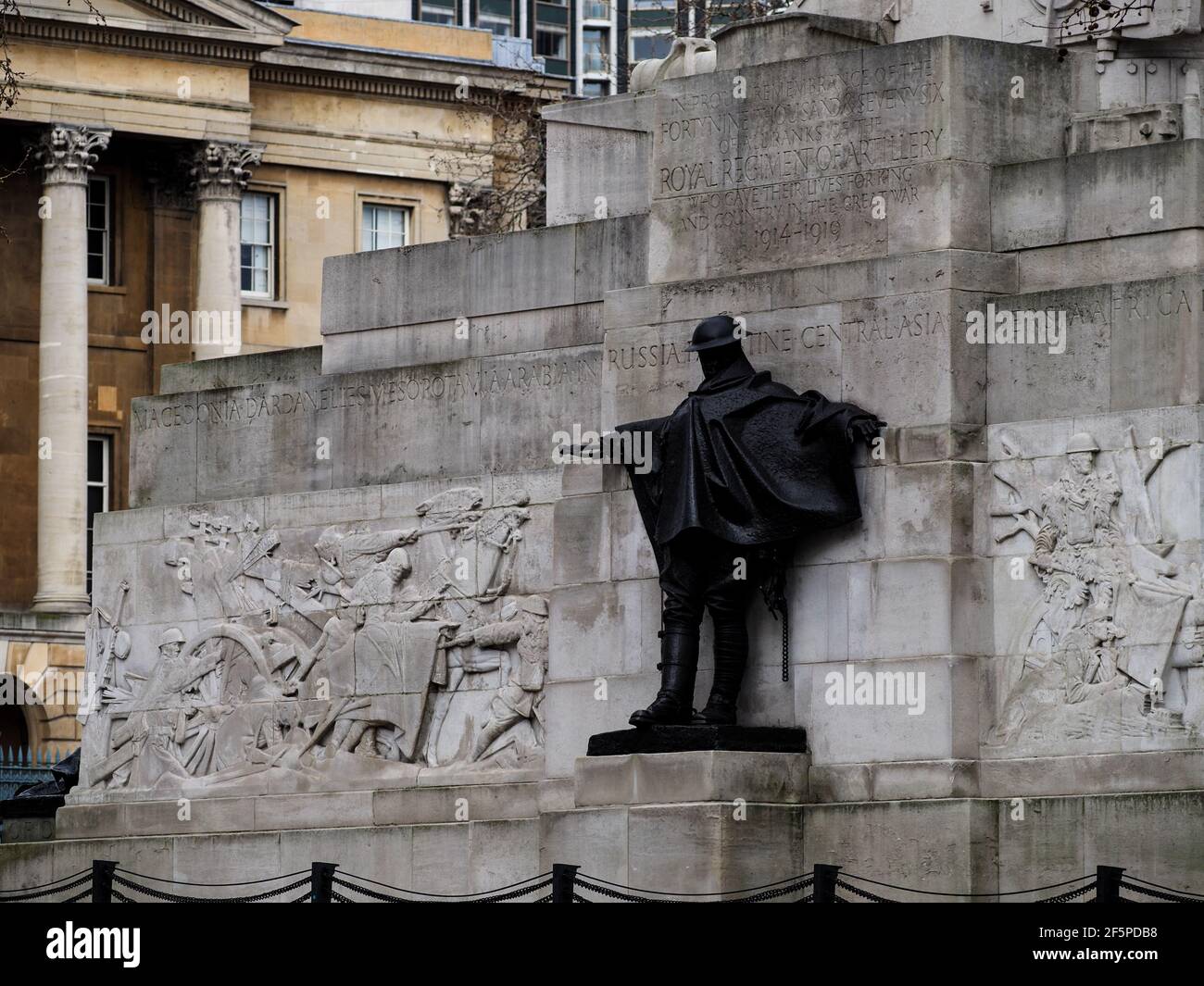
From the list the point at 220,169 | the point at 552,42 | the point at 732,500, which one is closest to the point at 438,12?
the point at 552,42

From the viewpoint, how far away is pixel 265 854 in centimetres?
2934

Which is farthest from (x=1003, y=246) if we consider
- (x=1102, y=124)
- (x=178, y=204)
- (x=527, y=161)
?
(x=178, y=204)

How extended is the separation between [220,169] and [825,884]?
151ft

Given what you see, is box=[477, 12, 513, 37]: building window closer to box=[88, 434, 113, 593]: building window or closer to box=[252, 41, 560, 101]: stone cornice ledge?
box=[252, 41, 560, 101]: stone cornice ledge

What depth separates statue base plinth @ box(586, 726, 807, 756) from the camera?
26109 millimetres

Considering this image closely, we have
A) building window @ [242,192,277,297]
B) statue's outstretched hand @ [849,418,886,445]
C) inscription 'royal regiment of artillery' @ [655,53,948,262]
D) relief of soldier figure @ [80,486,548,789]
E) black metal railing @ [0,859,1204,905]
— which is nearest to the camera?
black metal railing @ [0,859,1204,905]

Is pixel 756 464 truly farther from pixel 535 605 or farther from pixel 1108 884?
pixel 1108 884

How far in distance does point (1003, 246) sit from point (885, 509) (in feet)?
7.23

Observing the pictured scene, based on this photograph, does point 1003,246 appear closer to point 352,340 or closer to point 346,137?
point 352,340

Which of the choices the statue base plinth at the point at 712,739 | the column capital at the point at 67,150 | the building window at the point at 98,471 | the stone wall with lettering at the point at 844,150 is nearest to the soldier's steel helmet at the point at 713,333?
the stone wall with lettering at the point at 844,150

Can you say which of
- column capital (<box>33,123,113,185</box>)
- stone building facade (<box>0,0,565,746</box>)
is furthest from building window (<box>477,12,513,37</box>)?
column capital (<box>33,123,113,185</box>)

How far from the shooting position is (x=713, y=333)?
87.7 feet

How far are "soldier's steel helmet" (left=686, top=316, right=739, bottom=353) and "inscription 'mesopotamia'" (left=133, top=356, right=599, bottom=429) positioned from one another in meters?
1.83

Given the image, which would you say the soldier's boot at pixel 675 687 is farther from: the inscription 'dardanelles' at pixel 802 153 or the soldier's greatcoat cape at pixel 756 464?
the inscription 'dardanelles' at pixel 802 153
